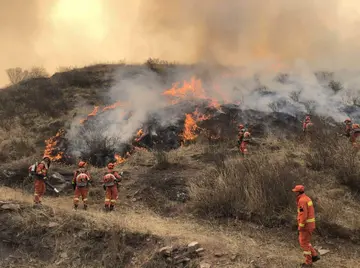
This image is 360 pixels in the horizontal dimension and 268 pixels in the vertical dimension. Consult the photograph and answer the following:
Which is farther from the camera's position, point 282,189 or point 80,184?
point 80,184

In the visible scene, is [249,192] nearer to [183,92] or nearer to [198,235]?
[198,235]

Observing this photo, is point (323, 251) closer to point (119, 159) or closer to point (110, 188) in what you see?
point (110, 188)

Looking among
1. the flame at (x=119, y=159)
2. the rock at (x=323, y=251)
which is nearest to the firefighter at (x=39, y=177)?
the flame at (x=119, y=159)

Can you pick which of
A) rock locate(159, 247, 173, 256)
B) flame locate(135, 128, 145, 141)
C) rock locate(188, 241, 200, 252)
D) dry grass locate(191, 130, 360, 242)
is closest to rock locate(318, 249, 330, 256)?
dry grass locate(191, 130, 360, 242)

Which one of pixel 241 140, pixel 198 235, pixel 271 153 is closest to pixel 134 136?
pixel 241 140

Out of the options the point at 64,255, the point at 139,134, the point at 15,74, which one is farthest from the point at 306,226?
the point at 15,74

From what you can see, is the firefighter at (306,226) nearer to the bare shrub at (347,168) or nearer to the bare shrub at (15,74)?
the bare shrub at (347,168)

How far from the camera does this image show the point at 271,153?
14.8 m

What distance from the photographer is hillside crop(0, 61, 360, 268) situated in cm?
830

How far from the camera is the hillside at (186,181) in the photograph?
327 inches

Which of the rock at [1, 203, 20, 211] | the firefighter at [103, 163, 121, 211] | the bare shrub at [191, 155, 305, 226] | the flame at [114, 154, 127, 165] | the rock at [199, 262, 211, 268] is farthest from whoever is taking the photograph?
the flame at [114, 154, 127, 165]

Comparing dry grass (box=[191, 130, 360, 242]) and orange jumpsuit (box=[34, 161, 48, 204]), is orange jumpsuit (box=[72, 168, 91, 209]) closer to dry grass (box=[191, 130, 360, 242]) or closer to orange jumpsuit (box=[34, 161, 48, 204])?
orange jumpsuit (box=[34, 161, 48, 204])

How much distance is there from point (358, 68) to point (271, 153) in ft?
57.2

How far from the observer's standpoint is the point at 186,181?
42.3 feet
